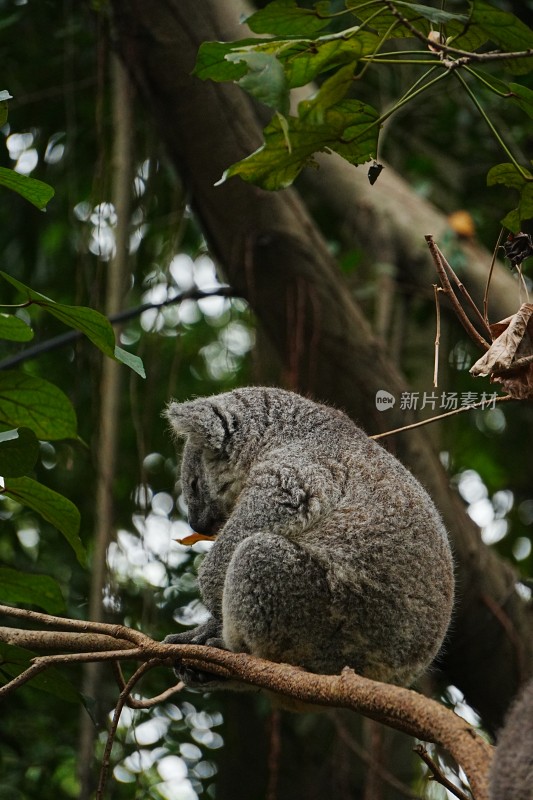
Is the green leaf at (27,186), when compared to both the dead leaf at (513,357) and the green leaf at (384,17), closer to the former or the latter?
the green leaf at (384,17)

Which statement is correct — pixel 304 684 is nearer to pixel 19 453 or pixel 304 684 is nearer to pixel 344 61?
pixel 19 453

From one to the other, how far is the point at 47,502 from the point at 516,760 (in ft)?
5.56

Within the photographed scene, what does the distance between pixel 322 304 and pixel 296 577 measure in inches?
102

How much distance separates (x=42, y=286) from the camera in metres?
6.79

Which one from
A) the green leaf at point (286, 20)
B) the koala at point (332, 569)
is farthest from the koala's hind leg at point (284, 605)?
the green leaf at point (286, 20)

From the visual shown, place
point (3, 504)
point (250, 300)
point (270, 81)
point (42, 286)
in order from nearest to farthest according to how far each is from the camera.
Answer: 1. point (270, 81)
2. point (250, 300)
3. point (3, 504)
4. point (42, 286)

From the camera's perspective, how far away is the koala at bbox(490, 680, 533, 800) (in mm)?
1737

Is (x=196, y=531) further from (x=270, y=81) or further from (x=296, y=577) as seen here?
(x=270, y=81)

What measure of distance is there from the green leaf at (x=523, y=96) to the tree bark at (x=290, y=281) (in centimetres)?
264

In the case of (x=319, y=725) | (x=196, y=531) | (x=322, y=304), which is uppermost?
(x=196, y=531)

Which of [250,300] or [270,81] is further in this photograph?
[250,300]

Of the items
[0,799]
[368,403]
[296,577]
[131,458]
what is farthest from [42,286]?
[296,577]

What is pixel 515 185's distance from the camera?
2.71 meters

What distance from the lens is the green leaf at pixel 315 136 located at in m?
2.20
